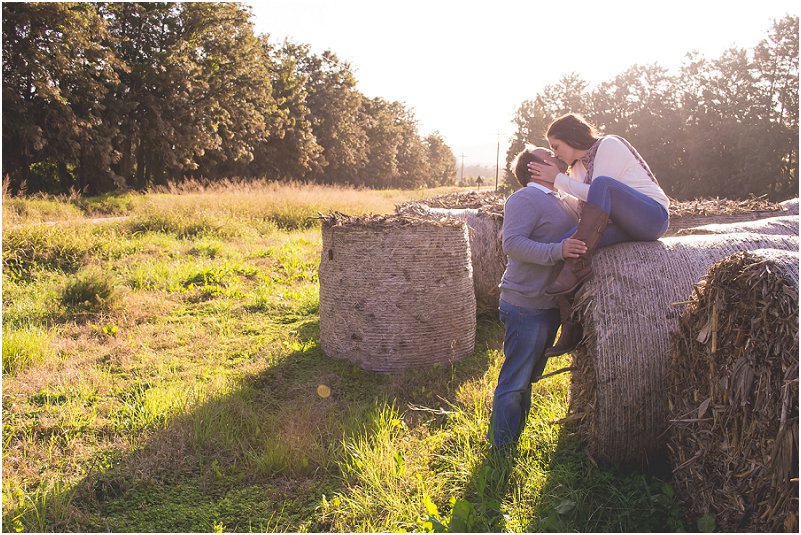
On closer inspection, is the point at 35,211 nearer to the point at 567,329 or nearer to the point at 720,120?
the point at 567,329

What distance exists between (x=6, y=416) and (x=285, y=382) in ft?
7.10

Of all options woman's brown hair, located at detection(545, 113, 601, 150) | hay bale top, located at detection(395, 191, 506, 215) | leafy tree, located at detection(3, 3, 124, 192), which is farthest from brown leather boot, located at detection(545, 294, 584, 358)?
leafy tree, located at detection(3, 3, 124, 192)

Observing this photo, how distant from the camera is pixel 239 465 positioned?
3.90m

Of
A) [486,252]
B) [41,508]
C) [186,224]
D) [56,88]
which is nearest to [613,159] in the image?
[486,252]

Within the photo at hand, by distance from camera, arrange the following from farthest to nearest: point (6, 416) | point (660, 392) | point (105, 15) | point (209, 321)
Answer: point (105, 15)
point (209, 321)
point (6, 416)
point (660, 392)

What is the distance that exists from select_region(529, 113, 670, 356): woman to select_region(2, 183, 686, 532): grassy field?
96 cm

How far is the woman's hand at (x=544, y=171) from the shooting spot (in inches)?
150

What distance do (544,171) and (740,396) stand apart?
5.81 ft

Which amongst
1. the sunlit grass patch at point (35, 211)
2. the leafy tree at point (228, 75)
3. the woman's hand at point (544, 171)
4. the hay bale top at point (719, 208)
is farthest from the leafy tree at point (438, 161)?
the woman's hand at point (544, 171)

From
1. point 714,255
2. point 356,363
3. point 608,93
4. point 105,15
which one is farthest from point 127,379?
point 608,93

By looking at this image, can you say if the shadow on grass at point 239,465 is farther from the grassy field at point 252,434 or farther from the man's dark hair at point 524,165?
the man's dark hair at point 524,165

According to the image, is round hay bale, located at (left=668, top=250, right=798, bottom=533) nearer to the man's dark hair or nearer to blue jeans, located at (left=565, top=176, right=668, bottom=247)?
blue jeans, located at (left=565, top=176, right=668, bottom=247)

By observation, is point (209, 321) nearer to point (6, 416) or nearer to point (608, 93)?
point (6, 416)

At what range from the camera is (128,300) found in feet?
25.1
